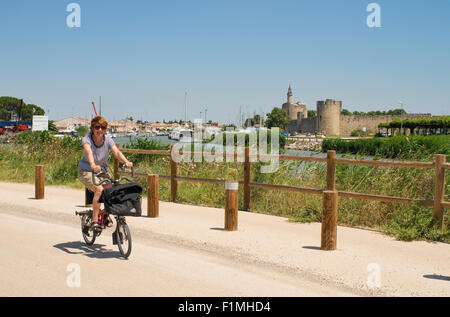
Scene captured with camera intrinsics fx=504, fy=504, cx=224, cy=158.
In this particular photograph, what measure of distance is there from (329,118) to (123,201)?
110429mm

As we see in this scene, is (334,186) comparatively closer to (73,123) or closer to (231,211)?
(231,211)

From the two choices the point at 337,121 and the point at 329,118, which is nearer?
the point at 329,118

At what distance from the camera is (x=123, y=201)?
22.6 ft

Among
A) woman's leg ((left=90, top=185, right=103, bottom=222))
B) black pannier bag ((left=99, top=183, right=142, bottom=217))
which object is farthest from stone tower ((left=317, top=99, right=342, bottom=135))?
black pannier bag ((left=99, top=183, right=142, bottom=217))

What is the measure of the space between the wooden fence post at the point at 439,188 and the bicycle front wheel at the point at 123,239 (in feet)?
17.6

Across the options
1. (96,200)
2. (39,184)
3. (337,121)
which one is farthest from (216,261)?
(337,121)

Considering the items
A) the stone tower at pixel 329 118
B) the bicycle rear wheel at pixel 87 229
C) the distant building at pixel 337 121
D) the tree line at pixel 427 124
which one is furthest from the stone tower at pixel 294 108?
the bicycle rear wheel at pixel 87 229

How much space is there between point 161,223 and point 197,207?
2514 mm

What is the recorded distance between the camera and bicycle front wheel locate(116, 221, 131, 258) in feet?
23.2

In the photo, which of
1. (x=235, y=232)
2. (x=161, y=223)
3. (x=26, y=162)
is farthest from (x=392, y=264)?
(x=26, y=162)

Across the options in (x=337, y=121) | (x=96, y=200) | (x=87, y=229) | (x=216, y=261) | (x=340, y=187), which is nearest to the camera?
(x=216, y=261)

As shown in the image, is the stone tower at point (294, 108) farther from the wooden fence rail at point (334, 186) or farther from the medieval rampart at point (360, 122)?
the wooden fence rail at point (334, 186)

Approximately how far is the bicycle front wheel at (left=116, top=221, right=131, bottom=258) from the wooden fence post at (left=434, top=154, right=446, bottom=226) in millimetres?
5368
